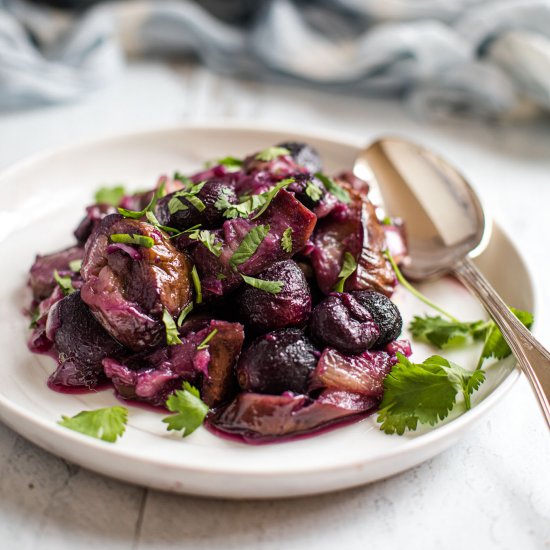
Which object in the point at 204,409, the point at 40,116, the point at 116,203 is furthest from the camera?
the point at 40,116

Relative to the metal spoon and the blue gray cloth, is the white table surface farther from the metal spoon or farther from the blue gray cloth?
the blue gray cloth

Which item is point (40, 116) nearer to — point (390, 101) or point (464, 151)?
point (390, 101)

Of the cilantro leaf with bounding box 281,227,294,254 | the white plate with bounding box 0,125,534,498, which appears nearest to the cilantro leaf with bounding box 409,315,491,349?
the white plate with bounding box 0,125,534,498

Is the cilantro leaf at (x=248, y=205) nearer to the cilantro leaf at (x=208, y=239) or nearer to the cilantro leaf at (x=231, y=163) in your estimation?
the cilantro leaf at (x=208, y=239)

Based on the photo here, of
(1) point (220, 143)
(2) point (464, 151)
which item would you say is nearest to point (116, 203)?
(1) point (220, 143)

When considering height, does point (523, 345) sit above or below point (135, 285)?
above

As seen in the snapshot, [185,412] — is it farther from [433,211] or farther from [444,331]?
[433,211]

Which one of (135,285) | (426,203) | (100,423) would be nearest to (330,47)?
(426,203)
